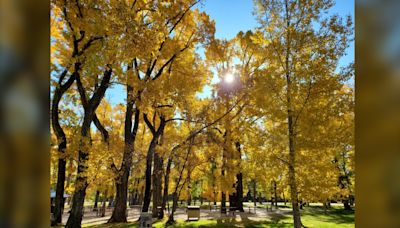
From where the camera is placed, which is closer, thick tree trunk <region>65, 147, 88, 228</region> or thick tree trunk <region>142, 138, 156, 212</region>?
thick tree trunk <region>65, 147, 88, 228</region>

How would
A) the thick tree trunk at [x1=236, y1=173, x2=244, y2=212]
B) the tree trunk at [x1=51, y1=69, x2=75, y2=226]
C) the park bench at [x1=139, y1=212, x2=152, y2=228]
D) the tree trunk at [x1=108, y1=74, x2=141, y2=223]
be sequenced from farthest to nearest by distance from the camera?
1. the thick tree trunk at [x1=236, y1=173, x2=244, y2=212]
2. the tree trunk at [x1=108, y1=74, x2=141, y2=223]
3. the tree trunk at [x1=51, y1=69, x2=75, y2=226]
4. the park bench at [x1=139, y1=212, x2=152, y2=228]

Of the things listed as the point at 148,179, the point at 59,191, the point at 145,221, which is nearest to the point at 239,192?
the point at 148,179

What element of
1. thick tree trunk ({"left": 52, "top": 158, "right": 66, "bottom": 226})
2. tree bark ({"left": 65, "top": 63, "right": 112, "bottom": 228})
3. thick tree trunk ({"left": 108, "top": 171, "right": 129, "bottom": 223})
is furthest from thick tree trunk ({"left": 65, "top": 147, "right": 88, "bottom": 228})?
thick tree trunk ({"left": 108, "top": 171, "right": 129, "bottom": 223})

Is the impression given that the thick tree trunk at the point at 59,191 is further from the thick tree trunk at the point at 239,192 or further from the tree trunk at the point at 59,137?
the thick tree trunk at the point at 239,192

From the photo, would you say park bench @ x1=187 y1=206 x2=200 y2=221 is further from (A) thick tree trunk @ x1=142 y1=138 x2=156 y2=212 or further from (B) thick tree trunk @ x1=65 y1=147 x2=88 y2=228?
(B) thick tree trunk @ x1=65 y1=147 x2=88 y2=228

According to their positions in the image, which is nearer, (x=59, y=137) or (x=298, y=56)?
(x=298, y=56)

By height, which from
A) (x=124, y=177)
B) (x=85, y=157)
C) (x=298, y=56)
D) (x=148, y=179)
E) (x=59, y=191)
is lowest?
(x=59, y=191)

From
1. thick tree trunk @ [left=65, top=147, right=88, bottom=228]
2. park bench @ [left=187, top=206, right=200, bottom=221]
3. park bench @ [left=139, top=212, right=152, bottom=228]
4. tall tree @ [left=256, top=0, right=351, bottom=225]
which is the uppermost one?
tall tree @ [left=256, top=0, right=351, bottom=225]

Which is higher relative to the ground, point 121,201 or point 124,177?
point 124,177

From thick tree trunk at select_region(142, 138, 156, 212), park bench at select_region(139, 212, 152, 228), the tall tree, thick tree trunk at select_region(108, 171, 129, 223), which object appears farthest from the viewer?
thick tree trunk at select_region(108, 171, 129, 223)

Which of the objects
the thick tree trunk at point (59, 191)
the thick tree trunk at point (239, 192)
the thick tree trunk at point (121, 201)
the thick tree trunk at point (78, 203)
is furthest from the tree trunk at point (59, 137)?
the thick tree trunk at point (239, 192)

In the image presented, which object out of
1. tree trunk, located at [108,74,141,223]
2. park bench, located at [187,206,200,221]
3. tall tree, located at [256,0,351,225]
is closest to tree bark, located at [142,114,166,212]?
tree trunk, located at [108,74,141,223]

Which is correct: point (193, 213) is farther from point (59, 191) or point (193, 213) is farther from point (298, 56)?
point (298, 56)

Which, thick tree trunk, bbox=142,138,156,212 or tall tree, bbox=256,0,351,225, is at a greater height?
tall tree, bbox=256,0,351,225
